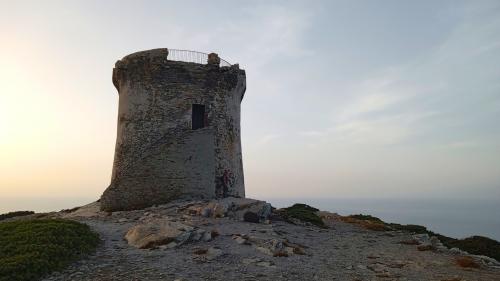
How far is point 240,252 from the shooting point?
1438cm

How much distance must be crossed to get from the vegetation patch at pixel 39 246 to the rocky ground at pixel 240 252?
488mm

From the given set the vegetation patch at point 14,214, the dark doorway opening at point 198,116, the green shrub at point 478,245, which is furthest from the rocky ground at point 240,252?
the vegetation patch at point 14,214

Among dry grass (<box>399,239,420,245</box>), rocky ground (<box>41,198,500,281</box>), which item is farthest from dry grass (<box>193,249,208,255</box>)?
dry grass (<box>399,239,420,245</box>)

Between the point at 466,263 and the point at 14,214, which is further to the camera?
the point at 14,214

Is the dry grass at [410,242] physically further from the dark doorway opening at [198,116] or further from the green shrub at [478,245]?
the dark doorway opening at [198,116]

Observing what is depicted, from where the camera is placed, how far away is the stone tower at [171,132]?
22922mm

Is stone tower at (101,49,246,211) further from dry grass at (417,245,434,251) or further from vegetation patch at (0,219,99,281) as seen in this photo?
dry grass at (417,245,434,251)

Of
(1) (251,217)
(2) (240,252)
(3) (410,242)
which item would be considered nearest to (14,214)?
(1) (251,217)

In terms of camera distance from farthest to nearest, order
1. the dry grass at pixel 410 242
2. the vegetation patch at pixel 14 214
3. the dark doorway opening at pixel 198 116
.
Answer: the vegetation patch at pixel 14 214 → the dark doorway opening at pixel 198 116 → the dry grass at pixel 410 242

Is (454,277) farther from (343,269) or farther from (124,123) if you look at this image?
(124,123)

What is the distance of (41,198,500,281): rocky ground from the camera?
1230 centimetres

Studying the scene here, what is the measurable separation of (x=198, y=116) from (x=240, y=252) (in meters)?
12.0

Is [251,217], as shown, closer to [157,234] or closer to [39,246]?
[157,234]

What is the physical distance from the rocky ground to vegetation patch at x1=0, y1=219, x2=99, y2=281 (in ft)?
1.60
